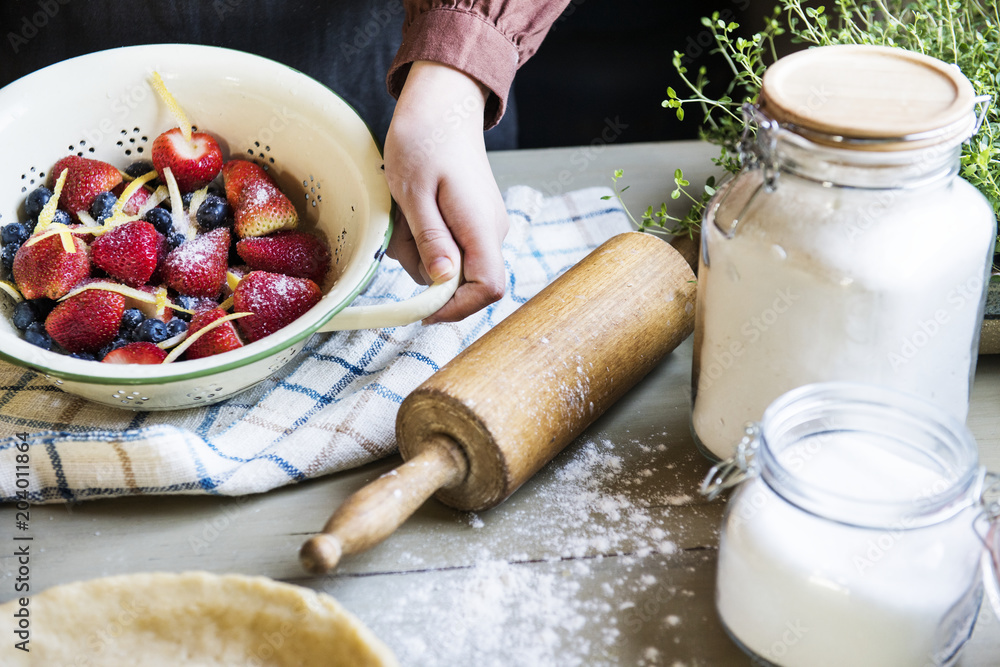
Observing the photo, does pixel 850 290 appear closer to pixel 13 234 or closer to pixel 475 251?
pixel 475 251

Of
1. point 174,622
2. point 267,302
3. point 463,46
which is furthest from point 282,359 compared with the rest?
point 463,46

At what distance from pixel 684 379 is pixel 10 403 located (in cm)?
67

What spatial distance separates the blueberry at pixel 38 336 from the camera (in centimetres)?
81

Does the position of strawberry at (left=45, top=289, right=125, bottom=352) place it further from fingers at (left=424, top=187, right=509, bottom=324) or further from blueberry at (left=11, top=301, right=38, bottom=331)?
fingers at (left=424, top=187, right=509, bottom=324)

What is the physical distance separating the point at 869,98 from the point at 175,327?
0.62 m

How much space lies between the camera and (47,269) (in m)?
0.83

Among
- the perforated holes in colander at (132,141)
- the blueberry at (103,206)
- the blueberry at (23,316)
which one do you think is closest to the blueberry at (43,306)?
the blueberry at (23,316)

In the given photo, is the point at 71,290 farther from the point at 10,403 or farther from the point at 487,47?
the point at 487,47

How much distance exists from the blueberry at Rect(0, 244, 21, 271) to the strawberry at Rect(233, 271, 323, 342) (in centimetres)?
24

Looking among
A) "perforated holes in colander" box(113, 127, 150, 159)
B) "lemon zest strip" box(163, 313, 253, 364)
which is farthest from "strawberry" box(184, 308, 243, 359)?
"perforated holes in colander" box(113, 127, 150, 159)

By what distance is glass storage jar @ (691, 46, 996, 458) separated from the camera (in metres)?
0.56

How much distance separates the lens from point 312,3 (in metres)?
1.15

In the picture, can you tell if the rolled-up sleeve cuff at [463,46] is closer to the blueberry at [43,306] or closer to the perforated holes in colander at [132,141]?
the perforated holes in colander at [132,141]

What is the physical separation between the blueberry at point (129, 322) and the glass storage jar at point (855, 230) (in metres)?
0.54
